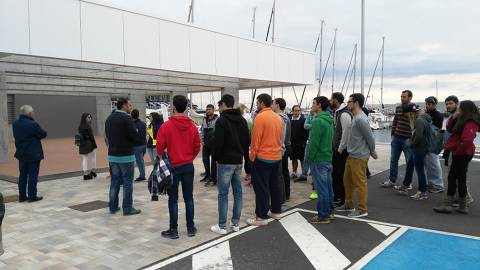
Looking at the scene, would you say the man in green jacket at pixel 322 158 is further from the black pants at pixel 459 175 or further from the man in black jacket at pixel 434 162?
the man in black jacket at pixel 434 162

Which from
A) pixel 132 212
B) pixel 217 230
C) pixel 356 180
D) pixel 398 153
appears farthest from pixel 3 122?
pixel 398 153

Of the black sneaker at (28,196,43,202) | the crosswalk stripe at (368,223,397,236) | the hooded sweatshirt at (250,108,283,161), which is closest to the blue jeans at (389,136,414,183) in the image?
the crosswalk stripe at (368,223,397,236)

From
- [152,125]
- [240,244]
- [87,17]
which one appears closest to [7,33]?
[87,17]

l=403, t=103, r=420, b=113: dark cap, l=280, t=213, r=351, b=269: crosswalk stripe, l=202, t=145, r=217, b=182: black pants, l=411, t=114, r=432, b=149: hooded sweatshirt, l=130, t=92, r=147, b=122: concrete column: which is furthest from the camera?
l=130, t=92, r=147, b=122: concrete column

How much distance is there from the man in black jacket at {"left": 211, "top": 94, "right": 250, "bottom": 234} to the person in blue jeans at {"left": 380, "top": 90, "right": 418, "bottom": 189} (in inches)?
150

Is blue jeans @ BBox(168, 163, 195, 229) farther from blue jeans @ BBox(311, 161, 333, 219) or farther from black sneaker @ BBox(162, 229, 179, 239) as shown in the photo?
blue jeans @ BBox(311, 161, 333, 219)

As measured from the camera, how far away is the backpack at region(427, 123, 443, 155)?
6988 millimetres

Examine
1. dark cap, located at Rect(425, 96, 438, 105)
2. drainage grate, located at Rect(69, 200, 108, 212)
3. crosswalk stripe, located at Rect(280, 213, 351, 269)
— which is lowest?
drainage grate, located at Rect(69, 200, 108, 212)

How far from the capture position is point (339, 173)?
6.66 metres

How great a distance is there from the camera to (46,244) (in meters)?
4.87

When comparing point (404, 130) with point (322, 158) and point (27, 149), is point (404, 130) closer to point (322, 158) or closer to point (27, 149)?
point (322, 158)

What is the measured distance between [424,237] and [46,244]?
484 cm

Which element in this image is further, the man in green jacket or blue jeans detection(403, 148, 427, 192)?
blue jeans detection(403, 148, 427, 192)

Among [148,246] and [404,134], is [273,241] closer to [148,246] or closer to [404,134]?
[148,246]
